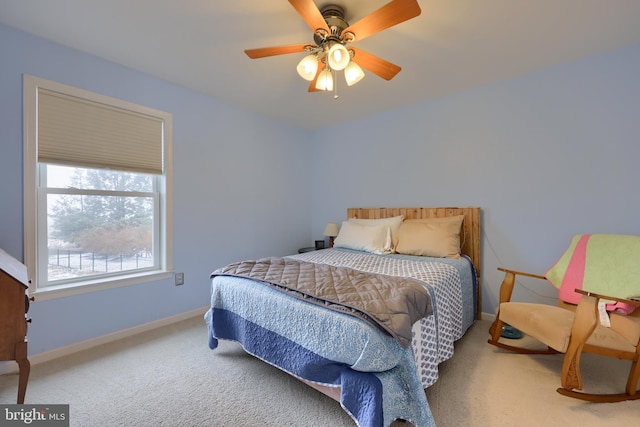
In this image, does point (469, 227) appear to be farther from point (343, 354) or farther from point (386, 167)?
point (343, 354)

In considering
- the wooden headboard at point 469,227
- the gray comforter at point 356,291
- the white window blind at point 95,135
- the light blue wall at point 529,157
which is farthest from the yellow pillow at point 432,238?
the white window blind at point 95,135

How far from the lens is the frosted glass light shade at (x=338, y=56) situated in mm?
1603

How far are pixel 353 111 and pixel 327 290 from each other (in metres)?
2.65

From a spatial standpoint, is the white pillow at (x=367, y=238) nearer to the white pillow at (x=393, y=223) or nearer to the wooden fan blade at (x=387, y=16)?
the white pillow at (x=393, y=223)

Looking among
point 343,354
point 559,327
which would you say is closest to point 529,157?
point 559,327

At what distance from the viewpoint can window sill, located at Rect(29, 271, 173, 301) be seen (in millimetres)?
2103

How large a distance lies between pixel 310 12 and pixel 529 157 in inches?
95.4

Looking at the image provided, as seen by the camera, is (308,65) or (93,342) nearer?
(308,65)

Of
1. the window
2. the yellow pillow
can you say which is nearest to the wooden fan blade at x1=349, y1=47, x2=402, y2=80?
the yellow pillow

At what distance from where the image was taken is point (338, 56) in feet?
5.33

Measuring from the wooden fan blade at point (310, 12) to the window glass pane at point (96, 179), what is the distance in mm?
2185

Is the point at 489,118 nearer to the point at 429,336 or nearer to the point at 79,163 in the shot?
the point at 429,336

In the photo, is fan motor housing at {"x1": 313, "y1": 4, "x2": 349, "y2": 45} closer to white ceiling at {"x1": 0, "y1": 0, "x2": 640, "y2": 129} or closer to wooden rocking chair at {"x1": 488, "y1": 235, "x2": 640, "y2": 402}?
white ceiling at {"x1": 0, "y1": 0, "x2": 640, "y2": 129}

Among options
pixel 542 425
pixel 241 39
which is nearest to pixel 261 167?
pixel 241 39
